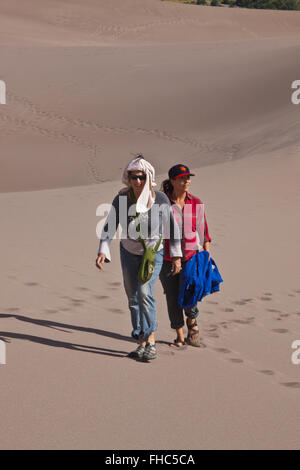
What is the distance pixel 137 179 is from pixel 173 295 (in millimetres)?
1106

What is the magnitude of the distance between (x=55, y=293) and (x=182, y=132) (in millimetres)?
16341

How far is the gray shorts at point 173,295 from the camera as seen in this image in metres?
5.65

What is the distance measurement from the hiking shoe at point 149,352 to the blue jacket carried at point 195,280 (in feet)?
1.56

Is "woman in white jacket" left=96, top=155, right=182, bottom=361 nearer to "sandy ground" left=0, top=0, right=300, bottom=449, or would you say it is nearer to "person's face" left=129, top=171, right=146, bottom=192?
"person's face" left=129, top=171, right=146, bottom=192

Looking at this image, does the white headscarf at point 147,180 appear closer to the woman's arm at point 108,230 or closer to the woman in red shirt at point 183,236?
the woman's arm at point 108,230

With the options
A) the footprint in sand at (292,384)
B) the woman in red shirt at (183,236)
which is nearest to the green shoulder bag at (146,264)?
the woman in red shirt at (183,236)

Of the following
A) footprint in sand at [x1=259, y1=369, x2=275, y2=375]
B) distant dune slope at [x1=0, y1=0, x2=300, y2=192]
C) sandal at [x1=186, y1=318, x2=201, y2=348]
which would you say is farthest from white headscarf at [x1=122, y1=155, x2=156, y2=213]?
distant dune slope at [x1=0, y1=0, x2=300, y2=192]

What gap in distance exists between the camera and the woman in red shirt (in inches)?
215

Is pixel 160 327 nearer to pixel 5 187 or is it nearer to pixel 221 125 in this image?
pixel 5 187

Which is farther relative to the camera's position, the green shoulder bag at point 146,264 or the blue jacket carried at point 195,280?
the blue jacket carried at point 195,280

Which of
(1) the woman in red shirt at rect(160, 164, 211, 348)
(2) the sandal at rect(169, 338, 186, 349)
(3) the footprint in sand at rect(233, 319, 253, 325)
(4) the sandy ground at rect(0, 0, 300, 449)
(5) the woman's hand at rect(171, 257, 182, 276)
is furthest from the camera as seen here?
(3) the footprint in sand at rect(233, 319, 253, 325)

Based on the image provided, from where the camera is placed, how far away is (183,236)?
220 inches

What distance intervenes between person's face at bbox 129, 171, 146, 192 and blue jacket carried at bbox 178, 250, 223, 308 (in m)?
0.85
